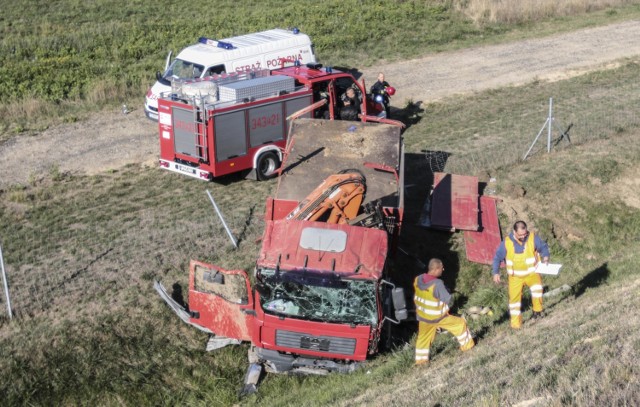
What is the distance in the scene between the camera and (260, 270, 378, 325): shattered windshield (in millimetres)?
10453

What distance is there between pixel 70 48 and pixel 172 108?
13.2m

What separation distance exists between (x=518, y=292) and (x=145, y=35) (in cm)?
2196

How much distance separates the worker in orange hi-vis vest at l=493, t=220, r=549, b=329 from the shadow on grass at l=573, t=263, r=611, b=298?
6.80 feet

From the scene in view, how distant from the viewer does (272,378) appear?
1139cm

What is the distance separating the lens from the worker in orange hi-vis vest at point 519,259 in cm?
1077

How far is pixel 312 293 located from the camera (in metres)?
10.5

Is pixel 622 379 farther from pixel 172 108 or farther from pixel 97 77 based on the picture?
pixel 97 77

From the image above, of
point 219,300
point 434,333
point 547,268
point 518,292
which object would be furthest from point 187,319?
point 547,268

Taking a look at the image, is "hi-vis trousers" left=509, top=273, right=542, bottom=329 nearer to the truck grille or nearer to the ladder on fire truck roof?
the truck grille

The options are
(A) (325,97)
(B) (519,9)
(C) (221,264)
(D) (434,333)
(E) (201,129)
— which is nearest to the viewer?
(D) (434,333)

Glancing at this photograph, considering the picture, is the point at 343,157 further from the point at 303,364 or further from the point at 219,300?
the point at 303,364

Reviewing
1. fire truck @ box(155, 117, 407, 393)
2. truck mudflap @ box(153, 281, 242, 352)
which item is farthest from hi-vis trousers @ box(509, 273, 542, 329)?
truck mudflap @ box(153, 281, 242, 352)

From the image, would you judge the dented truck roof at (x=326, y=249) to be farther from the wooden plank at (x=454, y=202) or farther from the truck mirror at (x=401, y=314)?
the wooden plank at (x=454, y=202)

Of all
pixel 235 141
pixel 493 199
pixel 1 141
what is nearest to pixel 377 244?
pixel 493 199
